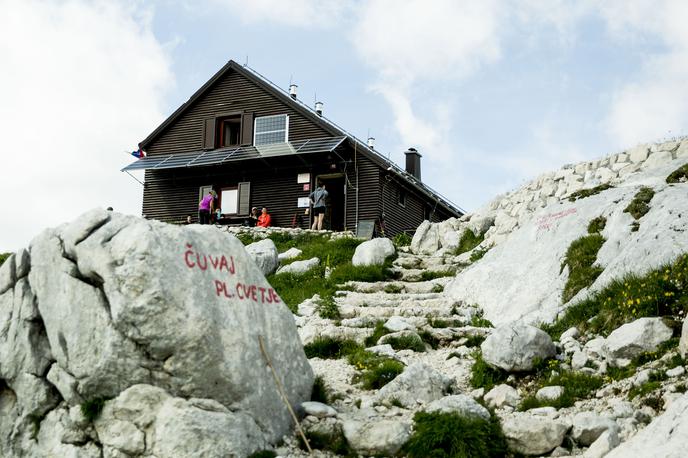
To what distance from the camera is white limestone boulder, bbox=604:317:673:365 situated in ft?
31.3

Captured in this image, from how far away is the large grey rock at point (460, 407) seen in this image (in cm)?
813

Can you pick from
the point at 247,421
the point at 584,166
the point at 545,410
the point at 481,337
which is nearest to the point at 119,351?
the point at 247,421

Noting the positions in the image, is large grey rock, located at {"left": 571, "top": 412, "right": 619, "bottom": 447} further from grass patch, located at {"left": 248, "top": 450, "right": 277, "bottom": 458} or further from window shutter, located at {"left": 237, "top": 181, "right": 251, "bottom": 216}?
window shutter, located at {"left": 237, "top": 181, "right": 251, "bottom": 216}

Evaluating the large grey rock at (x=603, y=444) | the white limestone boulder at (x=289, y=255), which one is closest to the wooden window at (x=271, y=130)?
the white limestone boulder at (x=289, y=255)

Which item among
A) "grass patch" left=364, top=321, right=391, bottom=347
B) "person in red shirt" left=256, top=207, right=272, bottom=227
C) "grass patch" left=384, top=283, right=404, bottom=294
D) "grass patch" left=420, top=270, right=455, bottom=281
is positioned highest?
"person in red shirt" left=256, top=207, right=272, bottom=227

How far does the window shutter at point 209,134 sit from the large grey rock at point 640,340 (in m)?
25.1

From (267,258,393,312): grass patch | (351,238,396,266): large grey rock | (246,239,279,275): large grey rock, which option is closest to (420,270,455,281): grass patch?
(267,258,393,312): grass patch

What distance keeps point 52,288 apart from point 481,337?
6.72 metres

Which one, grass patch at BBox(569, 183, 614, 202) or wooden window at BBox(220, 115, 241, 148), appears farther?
wooden window at BBox(220, 115, 241, 148)

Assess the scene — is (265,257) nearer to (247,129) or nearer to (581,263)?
(581,263)

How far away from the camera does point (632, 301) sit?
→ 10531 mm

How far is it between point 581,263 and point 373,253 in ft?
21.6

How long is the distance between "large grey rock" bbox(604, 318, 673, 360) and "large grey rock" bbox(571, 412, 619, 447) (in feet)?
6.22

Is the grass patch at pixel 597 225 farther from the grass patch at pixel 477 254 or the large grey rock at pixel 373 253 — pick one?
the large grey rock at pixel 373 253
